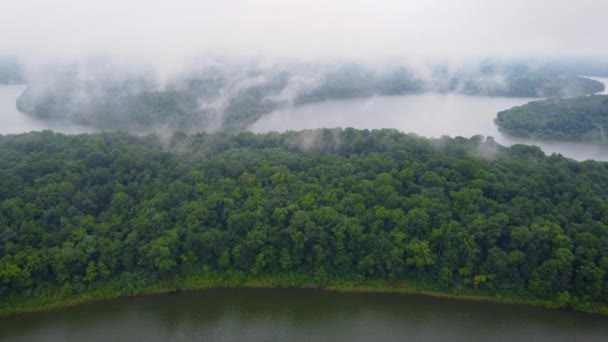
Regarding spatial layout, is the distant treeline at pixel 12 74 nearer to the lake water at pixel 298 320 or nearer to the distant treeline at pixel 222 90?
the distant treeline at pixel 222 90

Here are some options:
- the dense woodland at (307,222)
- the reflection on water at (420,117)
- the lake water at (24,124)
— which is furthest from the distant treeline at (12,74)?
the dense woodland at (307,222)

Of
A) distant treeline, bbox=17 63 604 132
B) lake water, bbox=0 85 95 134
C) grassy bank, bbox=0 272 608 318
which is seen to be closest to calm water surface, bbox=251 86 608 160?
distant treeline, bbox=17 63 604 132

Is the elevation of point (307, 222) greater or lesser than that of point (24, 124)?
lesser

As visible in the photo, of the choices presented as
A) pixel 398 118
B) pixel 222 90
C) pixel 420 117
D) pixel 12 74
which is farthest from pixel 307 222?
pixel 12 74

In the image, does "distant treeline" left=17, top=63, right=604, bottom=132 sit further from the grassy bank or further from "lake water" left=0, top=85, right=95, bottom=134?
the grassy bank

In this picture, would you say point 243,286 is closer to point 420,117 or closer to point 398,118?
point 398,118

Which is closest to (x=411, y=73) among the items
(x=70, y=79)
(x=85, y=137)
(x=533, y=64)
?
(x=533, y=64)
